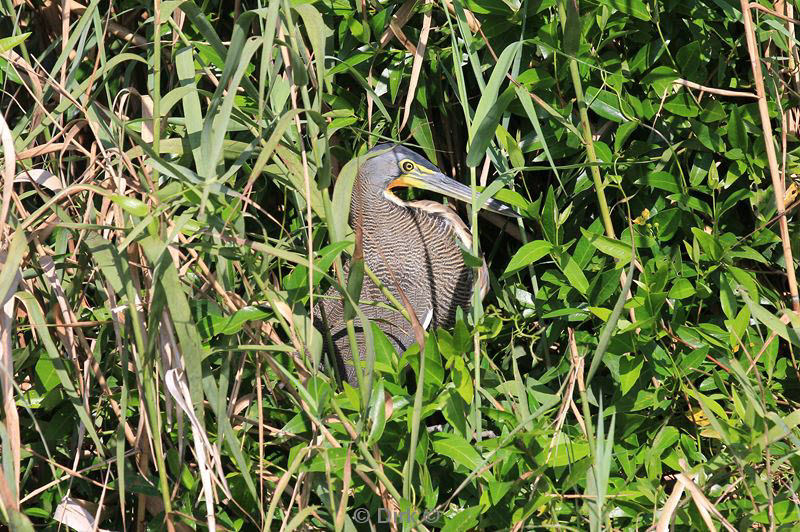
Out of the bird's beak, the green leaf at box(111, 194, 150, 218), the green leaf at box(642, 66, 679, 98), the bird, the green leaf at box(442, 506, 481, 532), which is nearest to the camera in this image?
the green leaf at box(111, 194, 150, 218)

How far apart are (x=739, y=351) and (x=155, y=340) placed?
97 cm

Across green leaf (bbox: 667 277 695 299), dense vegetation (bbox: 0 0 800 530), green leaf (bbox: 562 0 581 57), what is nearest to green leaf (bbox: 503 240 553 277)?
dense vegetation (bbox: 0 0 800 530)

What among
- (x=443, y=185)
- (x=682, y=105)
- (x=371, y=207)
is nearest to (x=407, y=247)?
(x=371, y=207)

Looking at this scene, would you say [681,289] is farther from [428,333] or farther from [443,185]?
[443,185]

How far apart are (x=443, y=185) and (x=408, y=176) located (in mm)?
155

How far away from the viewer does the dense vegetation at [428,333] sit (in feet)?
3.69

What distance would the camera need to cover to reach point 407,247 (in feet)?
6.99

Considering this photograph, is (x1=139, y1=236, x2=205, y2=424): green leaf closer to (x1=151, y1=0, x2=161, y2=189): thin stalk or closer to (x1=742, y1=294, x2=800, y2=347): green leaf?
(x1=151, y1=0, x2=161, y2=189): thin stalk

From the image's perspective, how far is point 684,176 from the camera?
158 cm

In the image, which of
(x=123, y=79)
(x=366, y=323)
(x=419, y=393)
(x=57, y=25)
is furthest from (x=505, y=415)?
(x=57, y=25)

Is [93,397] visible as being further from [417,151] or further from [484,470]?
[417,151]

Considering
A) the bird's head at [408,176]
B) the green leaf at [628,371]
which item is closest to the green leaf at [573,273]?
the green leaf at [628,371]

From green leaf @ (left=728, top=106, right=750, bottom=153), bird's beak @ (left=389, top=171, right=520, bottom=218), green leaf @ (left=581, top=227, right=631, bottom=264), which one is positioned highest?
green leaf @ (left=728, top=106, right=750, bottom=153)

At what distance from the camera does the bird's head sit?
187cm
